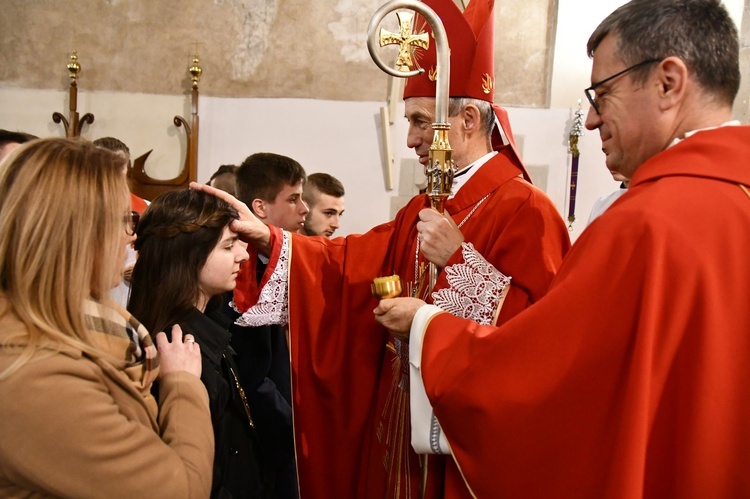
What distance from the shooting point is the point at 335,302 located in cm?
241

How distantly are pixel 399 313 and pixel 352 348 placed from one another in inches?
25.2

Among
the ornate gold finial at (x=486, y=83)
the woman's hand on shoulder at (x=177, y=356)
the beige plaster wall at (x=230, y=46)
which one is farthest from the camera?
the beige plaster wall at (x=230, y=46)

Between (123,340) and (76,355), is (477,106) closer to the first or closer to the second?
(123,340)

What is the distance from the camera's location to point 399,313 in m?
1.77

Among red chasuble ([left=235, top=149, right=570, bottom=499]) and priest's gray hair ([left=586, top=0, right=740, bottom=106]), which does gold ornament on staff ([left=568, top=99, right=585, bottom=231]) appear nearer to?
red chasuble ([left=235, top=149, right=570, bottom=499])

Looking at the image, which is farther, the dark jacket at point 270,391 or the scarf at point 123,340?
the dark jacket at point 270,391

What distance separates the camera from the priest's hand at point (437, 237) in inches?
78.5

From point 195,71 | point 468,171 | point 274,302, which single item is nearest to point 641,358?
point 468,171

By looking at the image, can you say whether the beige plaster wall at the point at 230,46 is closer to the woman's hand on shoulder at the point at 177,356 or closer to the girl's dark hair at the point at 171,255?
the girl's dark hair at the point at 171,255

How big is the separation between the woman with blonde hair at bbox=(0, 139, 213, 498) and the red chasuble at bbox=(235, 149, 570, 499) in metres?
0.89

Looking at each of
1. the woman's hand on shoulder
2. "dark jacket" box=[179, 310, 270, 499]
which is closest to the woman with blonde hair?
the woman's hand on shoulder

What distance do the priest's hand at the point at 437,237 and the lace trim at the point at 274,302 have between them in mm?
579

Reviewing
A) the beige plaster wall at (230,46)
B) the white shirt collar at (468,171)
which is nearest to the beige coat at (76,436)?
the white shirt collar at (468,171)

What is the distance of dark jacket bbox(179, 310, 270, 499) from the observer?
188 cm
